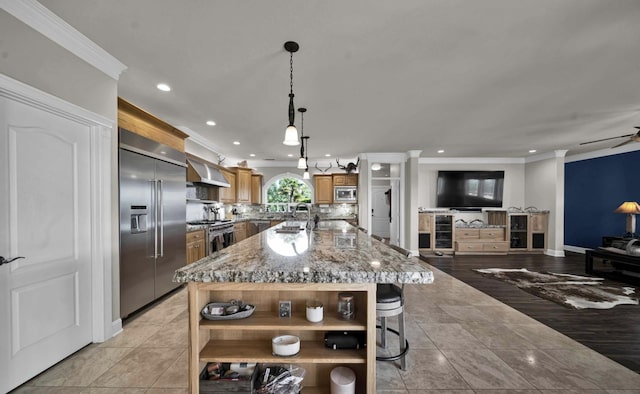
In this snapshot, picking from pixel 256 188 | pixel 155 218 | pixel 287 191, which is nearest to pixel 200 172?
pixel 155 218

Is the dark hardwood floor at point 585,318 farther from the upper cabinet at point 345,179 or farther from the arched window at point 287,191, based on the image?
the arched window at point 287,191

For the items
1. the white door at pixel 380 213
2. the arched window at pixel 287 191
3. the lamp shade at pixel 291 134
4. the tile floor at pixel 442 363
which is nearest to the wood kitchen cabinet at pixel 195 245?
the tile floor at pixel 442 363

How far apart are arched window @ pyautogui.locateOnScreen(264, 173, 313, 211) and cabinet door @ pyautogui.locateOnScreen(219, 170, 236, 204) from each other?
1.41 meters


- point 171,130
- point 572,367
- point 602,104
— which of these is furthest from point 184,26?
point 602,104

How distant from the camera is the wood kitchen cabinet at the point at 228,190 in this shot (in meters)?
5.88

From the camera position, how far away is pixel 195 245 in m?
4.11

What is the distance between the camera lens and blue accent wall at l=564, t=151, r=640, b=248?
5698mm

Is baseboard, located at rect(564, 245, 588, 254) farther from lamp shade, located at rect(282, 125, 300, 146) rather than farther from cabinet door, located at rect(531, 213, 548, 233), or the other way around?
lamp shade, located at rect(282, 125, 300, 146)

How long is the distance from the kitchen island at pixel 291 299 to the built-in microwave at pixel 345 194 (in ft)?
19.1

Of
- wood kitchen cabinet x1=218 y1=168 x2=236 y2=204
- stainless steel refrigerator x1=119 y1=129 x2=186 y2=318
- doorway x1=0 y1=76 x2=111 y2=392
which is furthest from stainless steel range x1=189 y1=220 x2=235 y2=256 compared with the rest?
doorway x1=0 y1=76 x2=111 y2=392

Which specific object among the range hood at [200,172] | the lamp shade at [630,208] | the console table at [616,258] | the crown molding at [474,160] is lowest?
the console table at [616,258]

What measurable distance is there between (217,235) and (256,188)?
276 centimetres

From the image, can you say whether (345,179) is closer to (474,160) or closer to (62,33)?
(474,160)

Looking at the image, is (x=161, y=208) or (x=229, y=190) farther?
(x=229, y=190)
